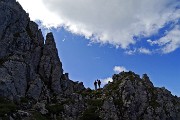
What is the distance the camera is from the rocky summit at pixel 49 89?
11253 cm

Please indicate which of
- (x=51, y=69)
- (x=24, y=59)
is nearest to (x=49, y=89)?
(x=51, y=69)

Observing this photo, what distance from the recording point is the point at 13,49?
128125 millimetres

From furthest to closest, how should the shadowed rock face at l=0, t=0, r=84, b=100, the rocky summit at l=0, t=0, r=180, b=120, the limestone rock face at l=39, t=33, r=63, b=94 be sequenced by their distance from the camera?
the limestone rock face at l=39, t=33, r=63, b=94 → the shadowed rock face at l=0, t=0, r=84, b=100 → the rocky summit at l=0, t=0, r=180, b=120

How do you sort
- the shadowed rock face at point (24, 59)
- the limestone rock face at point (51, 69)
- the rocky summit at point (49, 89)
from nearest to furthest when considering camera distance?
the rocky summit at point (49, 89) < the shadowed rock face at point (24, 59) < the limestone rock face at point (51, 69)

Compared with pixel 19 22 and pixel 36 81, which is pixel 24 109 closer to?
pixel 36 81

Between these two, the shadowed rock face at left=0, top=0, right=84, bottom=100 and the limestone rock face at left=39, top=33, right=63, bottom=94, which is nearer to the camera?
the shadowed rock face at left=0, top=0, right=84, bottom=100

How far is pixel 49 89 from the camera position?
13350 cm

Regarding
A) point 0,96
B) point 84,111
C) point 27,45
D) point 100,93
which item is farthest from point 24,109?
point 100,93

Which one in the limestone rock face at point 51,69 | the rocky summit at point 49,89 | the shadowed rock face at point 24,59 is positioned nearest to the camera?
the rocky summit at point 49,89

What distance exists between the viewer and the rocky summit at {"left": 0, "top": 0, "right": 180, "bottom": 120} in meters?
113

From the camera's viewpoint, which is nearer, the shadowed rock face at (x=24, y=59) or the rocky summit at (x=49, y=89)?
the rocky summit at (x=49, y=89)

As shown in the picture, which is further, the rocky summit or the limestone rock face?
the limestone rock face

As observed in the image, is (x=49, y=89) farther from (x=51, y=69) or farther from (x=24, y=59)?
(x=24, y=59)

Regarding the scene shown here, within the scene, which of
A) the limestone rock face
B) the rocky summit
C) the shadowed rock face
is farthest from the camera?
the limestone rock face
